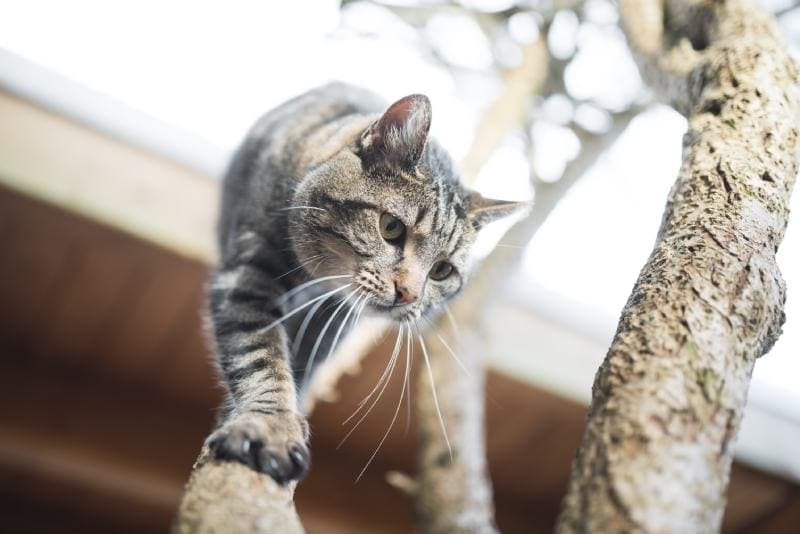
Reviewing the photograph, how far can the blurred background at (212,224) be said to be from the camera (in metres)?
1.87

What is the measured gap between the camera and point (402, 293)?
1138mm

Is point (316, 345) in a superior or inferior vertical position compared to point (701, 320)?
inferior

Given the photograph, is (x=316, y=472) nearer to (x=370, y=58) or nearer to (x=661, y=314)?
(x=370, y=58)

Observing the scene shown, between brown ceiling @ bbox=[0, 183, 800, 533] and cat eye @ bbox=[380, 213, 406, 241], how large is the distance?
1103 mm

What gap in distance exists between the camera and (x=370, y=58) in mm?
2047

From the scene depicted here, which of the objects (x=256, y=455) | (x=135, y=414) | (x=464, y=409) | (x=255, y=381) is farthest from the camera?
(x=135, y=414)

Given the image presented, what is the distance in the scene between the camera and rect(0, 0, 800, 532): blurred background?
6.12 feet

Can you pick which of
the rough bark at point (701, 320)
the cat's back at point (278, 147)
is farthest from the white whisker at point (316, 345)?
the rough bark at point (701, 320)

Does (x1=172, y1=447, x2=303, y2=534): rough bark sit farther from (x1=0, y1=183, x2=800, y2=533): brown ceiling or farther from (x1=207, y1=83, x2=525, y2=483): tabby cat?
(x1=0, y1=183, x2=800, y2=533): brown ceiling

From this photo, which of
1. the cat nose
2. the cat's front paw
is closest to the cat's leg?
the cat's front paw

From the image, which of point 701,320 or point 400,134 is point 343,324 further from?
point 701,320

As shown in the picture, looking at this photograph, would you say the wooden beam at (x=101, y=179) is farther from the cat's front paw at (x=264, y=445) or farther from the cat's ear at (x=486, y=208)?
the cat's front paw at (x=264, y=445)

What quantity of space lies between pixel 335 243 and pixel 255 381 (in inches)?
12.1

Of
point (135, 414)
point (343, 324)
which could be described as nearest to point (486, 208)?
point (343, 324)
